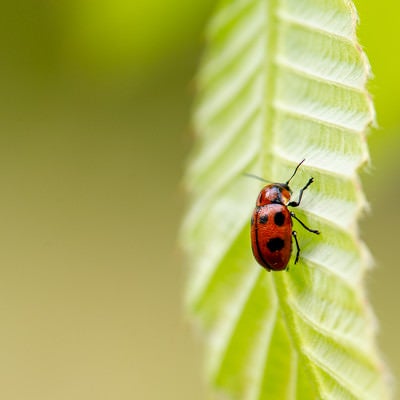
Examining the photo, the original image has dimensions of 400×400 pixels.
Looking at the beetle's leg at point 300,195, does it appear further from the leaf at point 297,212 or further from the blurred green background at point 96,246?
the blurred green background at point 96,246

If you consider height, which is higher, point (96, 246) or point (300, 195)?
point (300, 195)

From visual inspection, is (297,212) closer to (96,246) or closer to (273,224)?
(273,224)

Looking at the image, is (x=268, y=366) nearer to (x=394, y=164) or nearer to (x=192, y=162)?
(x=192, y=162)

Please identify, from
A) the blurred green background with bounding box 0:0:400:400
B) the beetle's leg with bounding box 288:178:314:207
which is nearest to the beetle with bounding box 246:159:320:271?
the beetle's leg with bounding box 288:178:314:207

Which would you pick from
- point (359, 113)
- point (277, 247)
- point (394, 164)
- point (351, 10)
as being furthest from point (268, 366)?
point (394, 164)

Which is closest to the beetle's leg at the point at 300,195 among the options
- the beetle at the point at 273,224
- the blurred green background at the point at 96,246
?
the beetle at the point at 273,224

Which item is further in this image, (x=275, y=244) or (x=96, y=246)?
(x=96, y=246)

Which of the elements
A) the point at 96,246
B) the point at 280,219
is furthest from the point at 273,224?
the point at 96,246

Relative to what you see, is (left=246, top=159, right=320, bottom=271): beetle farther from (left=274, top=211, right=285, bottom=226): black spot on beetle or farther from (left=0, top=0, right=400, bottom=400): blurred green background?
(left=0, top=0, right=400, bottom=400): blurred green background
